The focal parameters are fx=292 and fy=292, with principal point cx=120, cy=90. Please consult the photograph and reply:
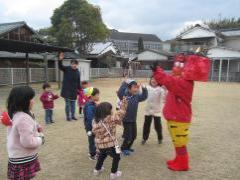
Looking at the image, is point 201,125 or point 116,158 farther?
point 201,125

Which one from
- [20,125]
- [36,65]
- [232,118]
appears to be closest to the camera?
[20,125]

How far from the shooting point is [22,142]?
2605mm

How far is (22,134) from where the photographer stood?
8.50 ft

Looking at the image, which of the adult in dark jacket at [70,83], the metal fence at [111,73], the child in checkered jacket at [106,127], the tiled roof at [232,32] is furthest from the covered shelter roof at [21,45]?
the tiled roof at [232,32]

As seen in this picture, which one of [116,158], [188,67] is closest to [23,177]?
[116,158]

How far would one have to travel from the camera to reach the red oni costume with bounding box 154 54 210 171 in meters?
4.03

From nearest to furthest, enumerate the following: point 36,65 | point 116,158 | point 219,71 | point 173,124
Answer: point 116,158 → point 173,124 → point 36,65 → point 219,71

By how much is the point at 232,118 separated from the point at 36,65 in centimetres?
1986

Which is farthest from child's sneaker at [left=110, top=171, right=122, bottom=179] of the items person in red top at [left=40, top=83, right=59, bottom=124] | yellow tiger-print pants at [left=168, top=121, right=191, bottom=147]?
person in red top at [left=40, top=83, right=59, bottom=124]

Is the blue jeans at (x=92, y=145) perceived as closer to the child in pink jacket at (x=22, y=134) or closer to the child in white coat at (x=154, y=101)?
the child in white coat at (x=154, y=101)

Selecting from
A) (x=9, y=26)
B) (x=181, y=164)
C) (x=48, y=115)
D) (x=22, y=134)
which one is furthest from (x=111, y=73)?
(x=22, y=134)

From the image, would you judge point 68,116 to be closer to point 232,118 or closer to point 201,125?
point 201,125

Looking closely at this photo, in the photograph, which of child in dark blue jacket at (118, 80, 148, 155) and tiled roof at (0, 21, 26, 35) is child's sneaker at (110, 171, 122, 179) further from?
tiled roof at (0, 21, 26, 35)

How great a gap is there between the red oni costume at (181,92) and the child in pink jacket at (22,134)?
6.19 ft
